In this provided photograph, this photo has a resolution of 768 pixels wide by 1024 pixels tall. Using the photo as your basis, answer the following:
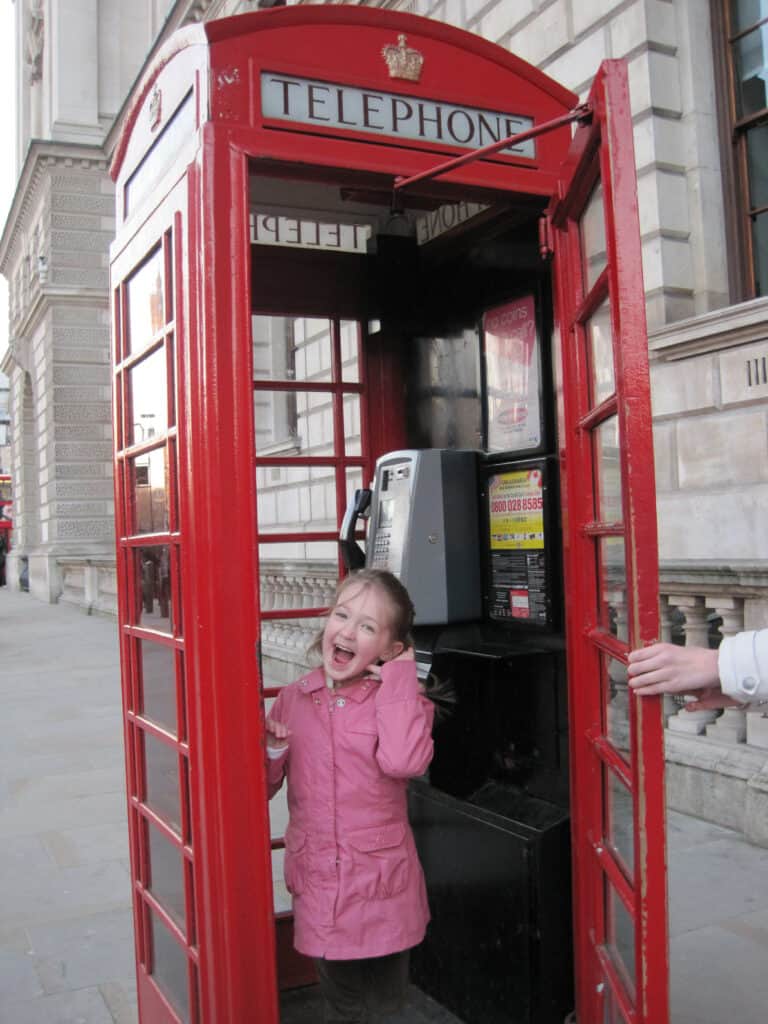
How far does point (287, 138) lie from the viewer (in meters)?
2.13

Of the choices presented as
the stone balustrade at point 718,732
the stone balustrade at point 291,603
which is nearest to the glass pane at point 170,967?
the stone balustrade at point 718,732

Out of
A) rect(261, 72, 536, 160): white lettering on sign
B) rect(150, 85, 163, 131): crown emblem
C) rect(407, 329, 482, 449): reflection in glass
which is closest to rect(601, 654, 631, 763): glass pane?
rect(407, 329, 482, 449): reflection in glass

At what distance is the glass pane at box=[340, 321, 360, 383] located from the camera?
336 cm

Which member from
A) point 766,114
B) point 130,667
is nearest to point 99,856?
point 130,667

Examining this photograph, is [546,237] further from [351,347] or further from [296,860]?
[296,860]

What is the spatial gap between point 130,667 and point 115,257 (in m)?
1.10

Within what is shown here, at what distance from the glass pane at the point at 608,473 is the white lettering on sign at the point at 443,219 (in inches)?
45.0

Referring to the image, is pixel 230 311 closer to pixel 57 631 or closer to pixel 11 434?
pixel 57 631

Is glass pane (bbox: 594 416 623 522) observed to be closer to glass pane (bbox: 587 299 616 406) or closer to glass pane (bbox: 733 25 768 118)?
glass pane (bbox: 587 299 616 406)

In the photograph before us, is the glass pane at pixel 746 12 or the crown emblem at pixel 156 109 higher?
the glass pane at pixel 746 12

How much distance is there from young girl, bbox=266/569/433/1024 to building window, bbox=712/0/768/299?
4331 millimetres

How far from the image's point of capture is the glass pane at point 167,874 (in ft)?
7.55

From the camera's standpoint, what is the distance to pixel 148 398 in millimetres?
2400

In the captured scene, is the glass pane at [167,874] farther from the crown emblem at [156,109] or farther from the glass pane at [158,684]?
the crown emblem at [156,109]
